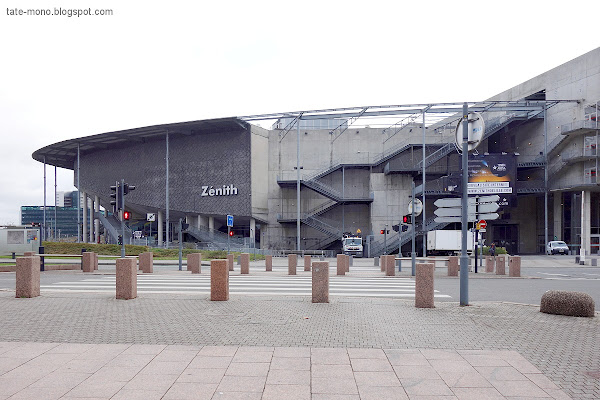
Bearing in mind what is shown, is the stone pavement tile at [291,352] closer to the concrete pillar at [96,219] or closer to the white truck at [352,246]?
the white truck at [352,246]

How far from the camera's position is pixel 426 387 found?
5094 millimetres

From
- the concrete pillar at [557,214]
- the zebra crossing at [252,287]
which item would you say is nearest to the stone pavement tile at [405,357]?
the zebra crossing at [252,287]

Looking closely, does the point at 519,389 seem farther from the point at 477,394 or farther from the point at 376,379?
the point at 376,379

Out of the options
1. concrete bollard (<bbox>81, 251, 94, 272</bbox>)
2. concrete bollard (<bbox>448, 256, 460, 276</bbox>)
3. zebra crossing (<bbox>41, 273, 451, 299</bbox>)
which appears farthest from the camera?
concrete bollard (<bbox>81, 251, 94, 272</bbox>)

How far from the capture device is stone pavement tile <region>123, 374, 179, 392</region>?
5.04 m

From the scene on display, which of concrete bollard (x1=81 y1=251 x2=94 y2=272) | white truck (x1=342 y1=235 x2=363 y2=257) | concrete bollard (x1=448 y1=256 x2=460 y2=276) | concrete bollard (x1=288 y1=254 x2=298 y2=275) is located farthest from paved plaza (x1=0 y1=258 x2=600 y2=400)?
white truck (x1=342 y1=235 x2=363 y2=257)

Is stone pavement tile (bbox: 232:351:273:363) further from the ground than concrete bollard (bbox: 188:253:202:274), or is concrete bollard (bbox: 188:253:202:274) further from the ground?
stone pavement tile (bbox: 232:351:273:363)

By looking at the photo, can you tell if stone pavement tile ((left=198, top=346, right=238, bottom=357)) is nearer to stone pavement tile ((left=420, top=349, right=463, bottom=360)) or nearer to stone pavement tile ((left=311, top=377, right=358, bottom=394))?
stone pavement tile ((left=311, top=377, right=358, bottom=394))

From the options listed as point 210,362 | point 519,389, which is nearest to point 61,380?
point 210,362

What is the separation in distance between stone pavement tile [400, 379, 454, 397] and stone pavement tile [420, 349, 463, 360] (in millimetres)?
899

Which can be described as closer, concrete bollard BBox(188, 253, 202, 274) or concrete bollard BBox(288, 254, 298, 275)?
concrete bollard BBox(188, 253, 202, 274)

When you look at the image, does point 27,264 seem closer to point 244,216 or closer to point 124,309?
point 124,309

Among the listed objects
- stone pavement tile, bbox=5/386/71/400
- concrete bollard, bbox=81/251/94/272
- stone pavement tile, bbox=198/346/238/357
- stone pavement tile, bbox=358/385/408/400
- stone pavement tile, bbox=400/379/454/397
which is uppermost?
stone pavement tile, bbox=5/386/71/400

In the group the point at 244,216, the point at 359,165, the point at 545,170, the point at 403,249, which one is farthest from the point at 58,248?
the point at 545,170
